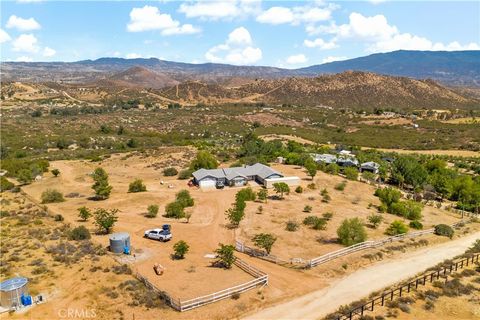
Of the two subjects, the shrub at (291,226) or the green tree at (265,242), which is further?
the shrub at (291,226)

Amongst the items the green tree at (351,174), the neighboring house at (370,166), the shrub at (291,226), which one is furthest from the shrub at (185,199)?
the neighboring house at (370,166)

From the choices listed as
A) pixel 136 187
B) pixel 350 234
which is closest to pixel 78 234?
pixel 136 187

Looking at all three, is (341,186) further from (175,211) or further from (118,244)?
(118,244)

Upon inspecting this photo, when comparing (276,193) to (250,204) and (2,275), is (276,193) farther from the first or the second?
(2,275)

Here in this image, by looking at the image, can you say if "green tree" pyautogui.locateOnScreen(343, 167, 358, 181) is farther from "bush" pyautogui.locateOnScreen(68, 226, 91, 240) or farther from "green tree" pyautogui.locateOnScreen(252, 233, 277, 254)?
"bush" pyautogui.locateOnScreen(68, 226, 91, 240)

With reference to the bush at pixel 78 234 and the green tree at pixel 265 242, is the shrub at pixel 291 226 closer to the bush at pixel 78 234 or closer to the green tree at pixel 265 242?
the green tree at pixel 265 242

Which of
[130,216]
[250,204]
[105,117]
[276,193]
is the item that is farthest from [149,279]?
[105,117]
